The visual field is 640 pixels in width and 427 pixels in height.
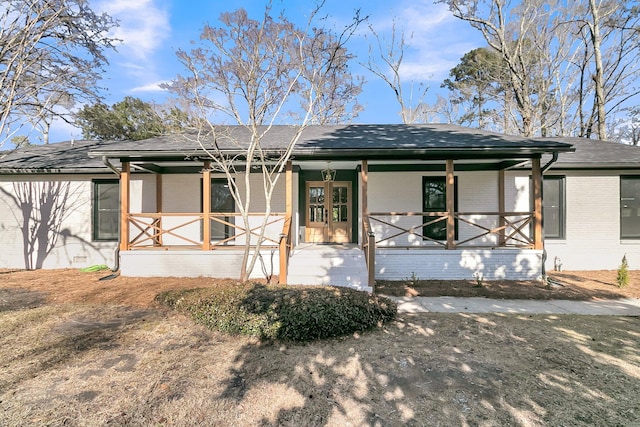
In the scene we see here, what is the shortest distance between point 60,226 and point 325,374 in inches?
393

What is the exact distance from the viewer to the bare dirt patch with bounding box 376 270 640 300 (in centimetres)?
651

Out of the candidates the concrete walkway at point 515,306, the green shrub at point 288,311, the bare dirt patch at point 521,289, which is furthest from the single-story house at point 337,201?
the green shrub at point 288,311

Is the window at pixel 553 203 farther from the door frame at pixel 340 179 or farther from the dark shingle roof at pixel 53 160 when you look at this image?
the dark shingle roof at pixel 53 160

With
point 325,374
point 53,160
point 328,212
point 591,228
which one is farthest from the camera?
point 328,212

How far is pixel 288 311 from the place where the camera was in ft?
13.6

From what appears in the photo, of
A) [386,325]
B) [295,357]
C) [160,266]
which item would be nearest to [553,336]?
[386,325]

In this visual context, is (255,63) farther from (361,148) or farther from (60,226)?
(60,226)

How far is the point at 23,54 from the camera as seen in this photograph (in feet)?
26.2

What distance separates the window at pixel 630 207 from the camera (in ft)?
30.2

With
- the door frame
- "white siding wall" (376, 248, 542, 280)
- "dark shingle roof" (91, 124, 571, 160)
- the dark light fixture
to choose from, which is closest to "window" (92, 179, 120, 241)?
"dark shingle roof" (91, 124, 571, 160)

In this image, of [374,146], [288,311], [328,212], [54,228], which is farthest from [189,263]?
[374,146]

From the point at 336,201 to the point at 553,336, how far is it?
686cm

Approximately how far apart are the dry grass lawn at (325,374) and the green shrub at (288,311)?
176 millimetres

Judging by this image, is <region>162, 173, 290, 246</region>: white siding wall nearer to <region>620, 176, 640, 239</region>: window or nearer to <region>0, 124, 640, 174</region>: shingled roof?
<region>0, 124, 640, 174</region>: shingled roof
